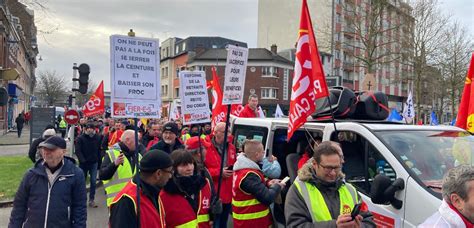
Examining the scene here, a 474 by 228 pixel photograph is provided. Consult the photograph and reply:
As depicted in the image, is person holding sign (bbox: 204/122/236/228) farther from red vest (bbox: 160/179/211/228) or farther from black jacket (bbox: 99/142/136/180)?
red vest (bbox: 160/179/211/228)

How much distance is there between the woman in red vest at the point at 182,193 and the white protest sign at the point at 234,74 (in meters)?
1.14

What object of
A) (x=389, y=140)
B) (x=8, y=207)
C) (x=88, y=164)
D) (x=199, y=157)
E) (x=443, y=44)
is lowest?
(x=8, y=207)

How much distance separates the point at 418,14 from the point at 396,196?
23769 mm

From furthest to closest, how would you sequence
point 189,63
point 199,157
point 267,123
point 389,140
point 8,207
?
point 189,63 < point 8,207 < point 267,123 < point 199,157 < point 389,140

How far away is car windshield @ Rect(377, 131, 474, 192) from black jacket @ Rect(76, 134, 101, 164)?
22.1 feet

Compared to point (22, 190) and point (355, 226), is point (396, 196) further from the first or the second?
point (22, 190)

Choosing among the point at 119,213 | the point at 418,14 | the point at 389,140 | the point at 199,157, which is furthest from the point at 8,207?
the point at 418,14

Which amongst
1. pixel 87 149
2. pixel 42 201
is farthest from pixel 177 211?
pixel 87 149

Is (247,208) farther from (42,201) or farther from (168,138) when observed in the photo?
(168,138)

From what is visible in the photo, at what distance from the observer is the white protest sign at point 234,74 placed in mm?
4637

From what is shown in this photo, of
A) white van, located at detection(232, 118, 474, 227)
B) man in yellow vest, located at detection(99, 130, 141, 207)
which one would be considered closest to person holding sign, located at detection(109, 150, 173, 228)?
white van, located at detection(232, 118, 474, 227)

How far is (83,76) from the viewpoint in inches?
453

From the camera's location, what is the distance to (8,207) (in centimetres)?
871

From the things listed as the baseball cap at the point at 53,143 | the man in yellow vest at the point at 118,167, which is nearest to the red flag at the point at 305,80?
the man in yellow vest at the point at 118,167
